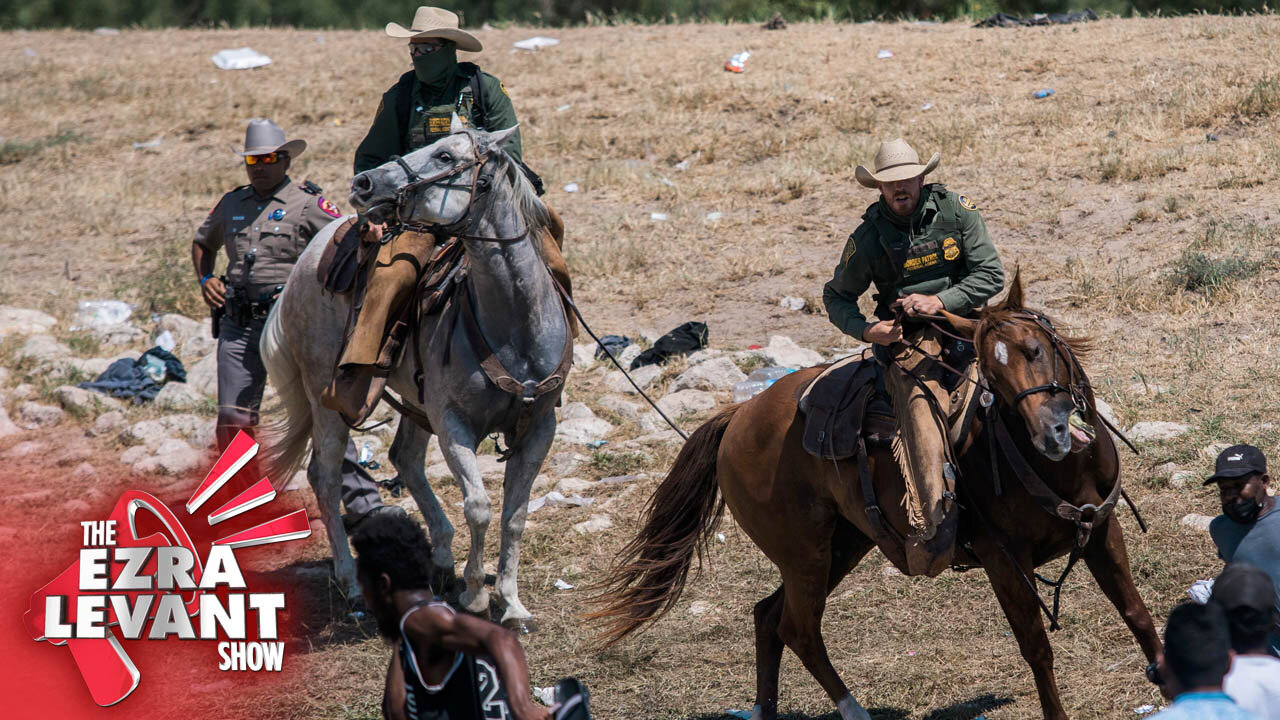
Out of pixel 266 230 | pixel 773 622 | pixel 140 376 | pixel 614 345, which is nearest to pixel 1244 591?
pixel 773 622

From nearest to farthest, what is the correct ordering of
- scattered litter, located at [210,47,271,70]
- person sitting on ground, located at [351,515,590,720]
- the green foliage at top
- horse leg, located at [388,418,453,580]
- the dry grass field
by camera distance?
person sitting on ground, located at [351,515,590,720] < the dry grass field < horse leg, located at [388,418,453,580] < scattered litter, located at [210,47,271,70] < the green foliage at top

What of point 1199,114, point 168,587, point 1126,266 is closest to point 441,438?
point 168,587

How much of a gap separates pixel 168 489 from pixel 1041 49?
11788 millimetres

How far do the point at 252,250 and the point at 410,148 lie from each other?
1514 millimetres

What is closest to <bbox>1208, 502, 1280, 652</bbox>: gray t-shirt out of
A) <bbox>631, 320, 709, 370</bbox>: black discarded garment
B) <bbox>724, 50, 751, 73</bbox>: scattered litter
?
<bbox>631, 320, 709, 370</bbox>: black discarded garment

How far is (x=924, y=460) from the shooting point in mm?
4848

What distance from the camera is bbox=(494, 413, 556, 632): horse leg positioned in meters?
6.45

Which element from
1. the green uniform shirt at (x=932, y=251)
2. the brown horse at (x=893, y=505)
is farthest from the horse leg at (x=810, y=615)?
the green uniform shirt at (x=932, y=251)

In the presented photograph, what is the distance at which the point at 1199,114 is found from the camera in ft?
41.5

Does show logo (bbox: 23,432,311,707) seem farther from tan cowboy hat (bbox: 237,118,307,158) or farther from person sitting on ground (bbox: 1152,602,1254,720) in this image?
person sitting on ground (bbox: 1152,602,1254,720)

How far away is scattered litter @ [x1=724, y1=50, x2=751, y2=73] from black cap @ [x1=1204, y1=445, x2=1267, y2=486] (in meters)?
13.4

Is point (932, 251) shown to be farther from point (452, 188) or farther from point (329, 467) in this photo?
point (329, 467)

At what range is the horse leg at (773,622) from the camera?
5519 millimetres

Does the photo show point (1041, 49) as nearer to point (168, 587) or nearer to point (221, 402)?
point (221, 402)
